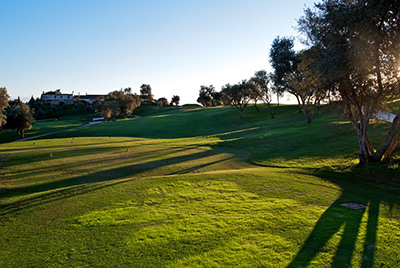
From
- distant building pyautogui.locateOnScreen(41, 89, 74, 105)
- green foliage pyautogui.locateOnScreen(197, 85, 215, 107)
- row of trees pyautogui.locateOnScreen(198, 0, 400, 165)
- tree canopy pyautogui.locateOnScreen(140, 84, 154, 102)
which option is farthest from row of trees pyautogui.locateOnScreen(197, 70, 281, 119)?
distant building pyautogui.locateOnScreen(41, 89, 74, 105)

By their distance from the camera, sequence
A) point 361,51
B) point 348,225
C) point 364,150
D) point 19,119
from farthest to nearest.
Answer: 1. point 19,119
2. point 364,150
3. point 361,51
4. point 348,225

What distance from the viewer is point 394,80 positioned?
51.5 feet

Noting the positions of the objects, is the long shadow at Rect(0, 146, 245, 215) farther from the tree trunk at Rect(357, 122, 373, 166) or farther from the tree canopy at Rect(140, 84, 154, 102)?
the tree canopy at Rect(140, 84, 154, 102)

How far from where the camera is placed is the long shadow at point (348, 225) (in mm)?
6508

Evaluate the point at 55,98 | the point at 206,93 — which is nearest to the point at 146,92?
the point at 206,93

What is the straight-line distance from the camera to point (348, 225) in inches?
332

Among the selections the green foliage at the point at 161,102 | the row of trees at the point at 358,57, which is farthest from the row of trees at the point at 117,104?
the row of trees at the point at 358,57

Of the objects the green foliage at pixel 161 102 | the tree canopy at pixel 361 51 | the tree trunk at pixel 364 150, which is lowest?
the tree trunk at pixel 364 150

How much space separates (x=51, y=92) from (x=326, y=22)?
7837 inches

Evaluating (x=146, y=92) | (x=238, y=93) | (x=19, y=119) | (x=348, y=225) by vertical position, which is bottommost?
(x=348, y=225)

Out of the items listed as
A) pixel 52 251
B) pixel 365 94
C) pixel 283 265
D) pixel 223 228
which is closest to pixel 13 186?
pixel 52 251

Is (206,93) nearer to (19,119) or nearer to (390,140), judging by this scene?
(19,119)

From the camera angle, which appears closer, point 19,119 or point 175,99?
point 19,119

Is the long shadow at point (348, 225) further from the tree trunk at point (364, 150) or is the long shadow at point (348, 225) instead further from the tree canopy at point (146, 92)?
the tree canopy at point (146, 92)
